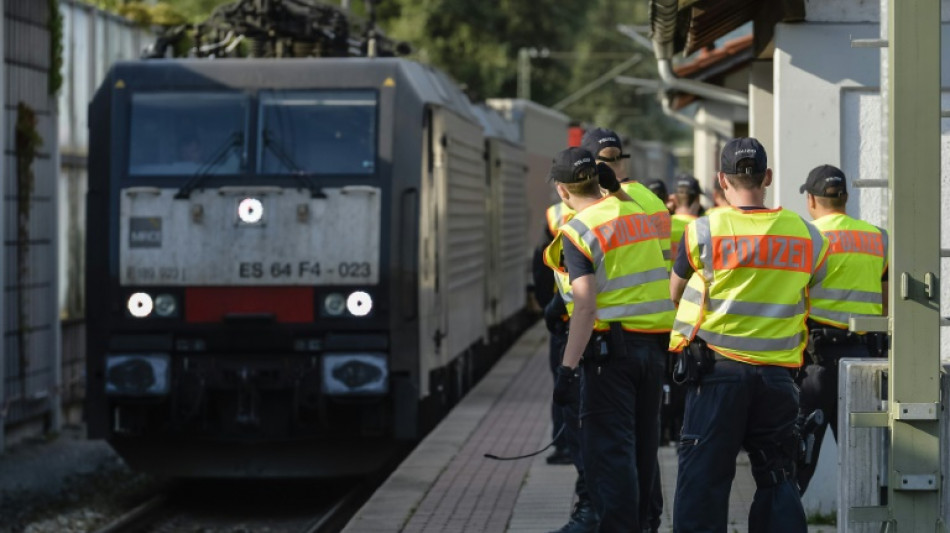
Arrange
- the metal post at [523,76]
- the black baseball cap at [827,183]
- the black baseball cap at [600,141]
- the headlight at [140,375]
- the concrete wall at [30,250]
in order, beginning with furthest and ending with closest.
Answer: the metal post at [523,76] → the concrete wall at [30,250] → the headlight at [140,375] → the black baseball cap at [600,141] → the black baseball cap at [827,183]

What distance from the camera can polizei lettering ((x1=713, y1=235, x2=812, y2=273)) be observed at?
6.60m

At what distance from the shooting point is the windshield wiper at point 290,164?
37.8ft

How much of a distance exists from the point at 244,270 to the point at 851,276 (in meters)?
4.76

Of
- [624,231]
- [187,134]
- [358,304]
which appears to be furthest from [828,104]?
[187,134]

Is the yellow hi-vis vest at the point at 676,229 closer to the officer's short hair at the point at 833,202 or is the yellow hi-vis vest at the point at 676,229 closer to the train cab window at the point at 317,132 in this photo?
the officer's short hair at the point at 833,202

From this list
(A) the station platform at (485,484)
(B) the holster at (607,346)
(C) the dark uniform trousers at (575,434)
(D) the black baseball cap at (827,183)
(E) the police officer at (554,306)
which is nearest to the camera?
(B) the holster at (607,346)

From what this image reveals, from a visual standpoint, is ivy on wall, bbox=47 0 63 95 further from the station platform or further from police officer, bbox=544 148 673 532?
police officer, bbox=544 148 673 532

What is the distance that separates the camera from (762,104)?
35.9 feet

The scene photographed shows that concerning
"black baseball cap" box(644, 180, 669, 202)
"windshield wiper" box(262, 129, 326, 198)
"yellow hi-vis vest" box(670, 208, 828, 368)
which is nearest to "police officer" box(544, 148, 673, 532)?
"yellow hi-vis vest" box(670, 208, 828, 368)

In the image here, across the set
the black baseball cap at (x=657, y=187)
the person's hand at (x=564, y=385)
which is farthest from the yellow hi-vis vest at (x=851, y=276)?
the black baseball cap at (x=657, y=187)

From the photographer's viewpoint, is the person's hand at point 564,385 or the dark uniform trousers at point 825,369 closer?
the person's hand at point 564,385

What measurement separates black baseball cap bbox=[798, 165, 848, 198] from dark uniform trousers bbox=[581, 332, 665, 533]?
4.33 feet

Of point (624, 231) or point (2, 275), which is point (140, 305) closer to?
point (2, 275)

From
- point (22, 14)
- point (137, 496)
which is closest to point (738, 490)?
point (137, 496)
